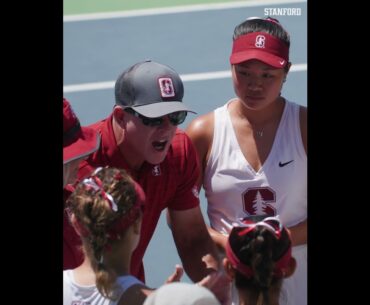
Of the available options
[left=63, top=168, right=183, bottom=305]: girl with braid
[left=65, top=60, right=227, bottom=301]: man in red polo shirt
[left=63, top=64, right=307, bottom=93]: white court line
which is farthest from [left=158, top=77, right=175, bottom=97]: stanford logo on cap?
[left=63, top=64, right=307, bottom=93]: white court line

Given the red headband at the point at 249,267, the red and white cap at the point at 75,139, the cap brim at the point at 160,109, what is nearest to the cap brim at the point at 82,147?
the red and white cap at the point at 75,139

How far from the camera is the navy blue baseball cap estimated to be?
4.02m

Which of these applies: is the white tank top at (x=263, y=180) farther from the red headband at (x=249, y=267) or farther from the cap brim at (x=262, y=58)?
the red headband at (x=249, y=267)

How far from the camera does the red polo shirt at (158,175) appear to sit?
13.6 ft

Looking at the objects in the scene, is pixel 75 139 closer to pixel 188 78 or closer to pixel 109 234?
pixel 109 234

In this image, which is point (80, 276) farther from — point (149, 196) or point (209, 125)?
point (209, 125)

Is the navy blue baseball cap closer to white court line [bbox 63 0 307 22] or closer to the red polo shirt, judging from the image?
the red polo shirt

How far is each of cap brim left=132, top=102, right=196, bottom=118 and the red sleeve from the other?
0.24 m

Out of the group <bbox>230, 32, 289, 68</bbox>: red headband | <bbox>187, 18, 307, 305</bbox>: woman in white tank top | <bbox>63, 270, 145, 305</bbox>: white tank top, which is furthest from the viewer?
<bbox>187, 18, 307, 305</bbox>: woman in white tank top

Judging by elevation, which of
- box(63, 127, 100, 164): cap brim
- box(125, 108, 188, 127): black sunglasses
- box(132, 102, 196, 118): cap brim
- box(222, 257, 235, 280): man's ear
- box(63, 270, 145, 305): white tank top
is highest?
box(132, 102, 196, 118): cap brim

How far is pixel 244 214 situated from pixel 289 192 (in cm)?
23

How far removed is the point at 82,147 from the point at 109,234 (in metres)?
0.65

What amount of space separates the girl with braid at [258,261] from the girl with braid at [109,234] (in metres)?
0.34

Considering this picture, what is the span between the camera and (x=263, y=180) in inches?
172
